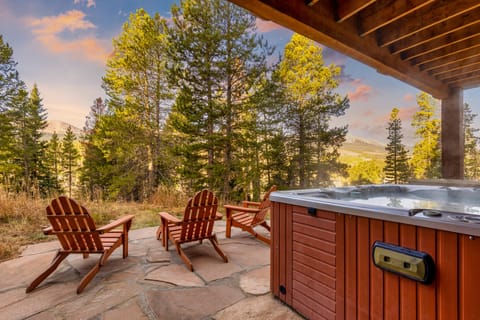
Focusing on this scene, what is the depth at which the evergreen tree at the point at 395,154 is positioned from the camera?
8.70 meters

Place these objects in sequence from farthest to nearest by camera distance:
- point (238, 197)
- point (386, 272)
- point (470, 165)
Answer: point (238, 197)
point (470, 165)
point (386, 272)

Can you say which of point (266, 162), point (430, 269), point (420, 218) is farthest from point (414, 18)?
point (266, 162)

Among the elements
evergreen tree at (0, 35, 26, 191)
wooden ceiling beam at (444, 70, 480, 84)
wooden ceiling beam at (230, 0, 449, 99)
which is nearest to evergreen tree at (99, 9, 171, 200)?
evergreen tree at (0, 35, 26, 191)

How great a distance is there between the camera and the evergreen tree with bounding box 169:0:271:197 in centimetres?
684

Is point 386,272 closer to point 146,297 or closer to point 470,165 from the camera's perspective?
point 146,297

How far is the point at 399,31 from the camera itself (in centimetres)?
243

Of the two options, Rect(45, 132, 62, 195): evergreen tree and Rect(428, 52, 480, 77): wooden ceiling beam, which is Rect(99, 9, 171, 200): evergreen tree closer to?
Rect(45, 132, 62, 195): evergreen tree

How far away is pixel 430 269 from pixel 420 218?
0.70 ft

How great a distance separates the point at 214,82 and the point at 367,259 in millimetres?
6781

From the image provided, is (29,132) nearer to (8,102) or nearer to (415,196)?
(8,102)

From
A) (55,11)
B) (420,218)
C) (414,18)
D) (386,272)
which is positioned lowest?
(386,272)

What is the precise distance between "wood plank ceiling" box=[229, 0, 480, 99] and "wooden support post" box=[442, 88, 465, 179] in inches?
28.3

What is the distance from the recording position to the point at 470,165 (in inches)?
289

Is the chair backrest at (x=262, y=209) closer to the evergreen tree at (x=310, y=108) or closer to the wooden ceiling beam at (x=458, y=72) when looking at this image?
the wooden ceiling beam at (x=458, y=72)
